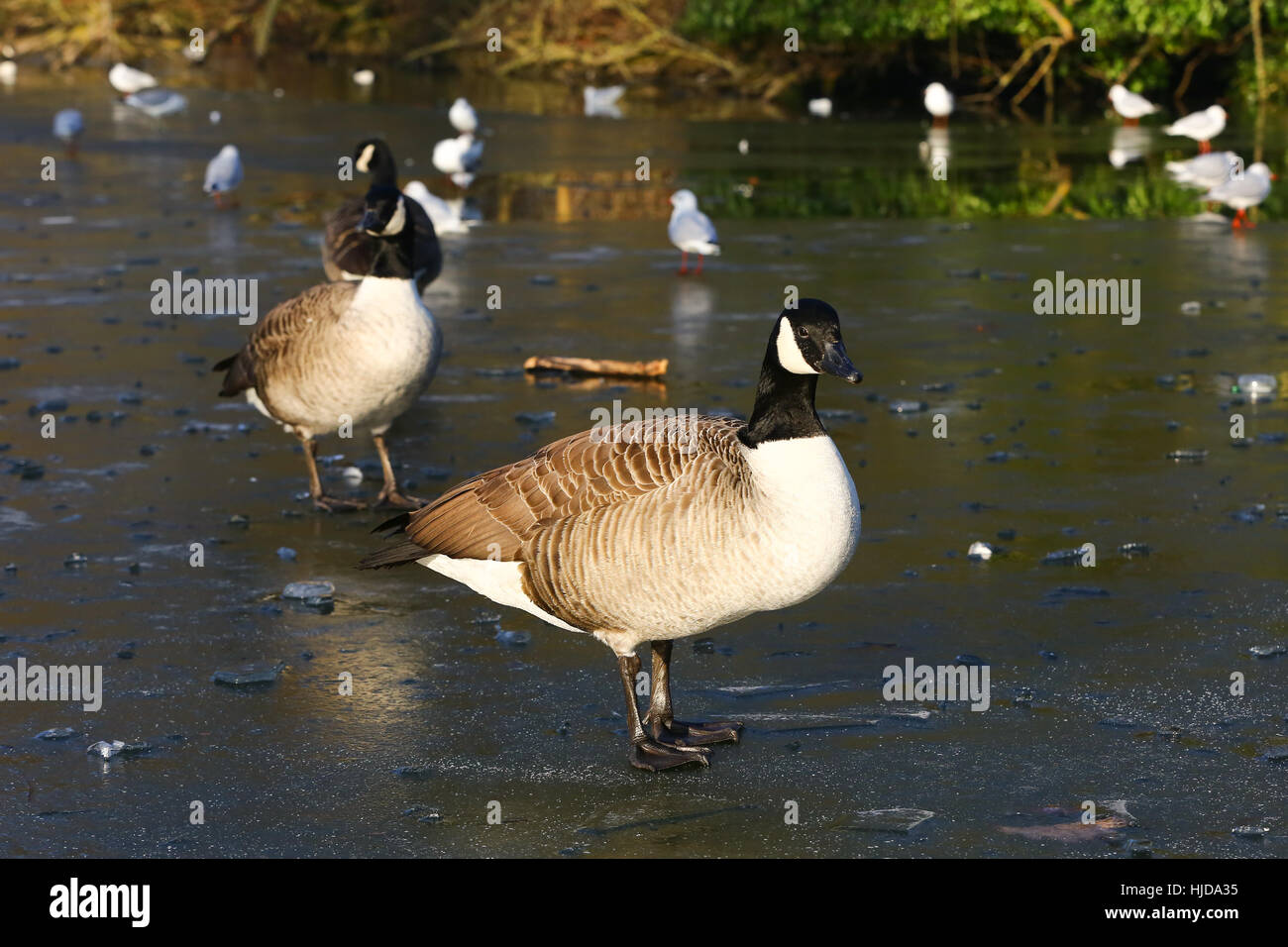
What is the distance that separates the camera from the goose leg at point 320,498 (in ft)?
31.8

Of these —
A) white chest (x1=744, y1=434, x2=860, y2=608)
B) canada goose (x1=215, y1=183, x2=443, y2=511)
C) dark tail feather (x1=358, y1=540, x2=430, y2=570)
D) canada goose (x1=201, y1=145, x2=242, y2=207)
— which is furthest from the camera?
canada goose (x1=201, y1=145, x2=242, y2=207)

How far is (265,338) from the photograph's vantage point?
1004cm

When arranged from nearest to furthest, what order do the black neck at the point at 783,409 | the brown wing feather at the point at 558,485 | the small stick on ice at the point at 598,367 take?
the black neck at the point at 783,409
the brown wing feather at the point at 558,485
the small stick on ice at the point at 598,367

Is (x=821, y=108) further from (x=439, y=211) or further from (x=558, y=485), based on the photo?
(x=558, y=485)

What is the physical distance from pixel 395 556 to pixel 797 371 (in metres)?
1.89

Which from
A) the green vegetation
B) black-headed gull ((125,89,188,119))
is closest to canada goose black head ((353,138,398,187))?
black-headed gull ((125,89,188,119))

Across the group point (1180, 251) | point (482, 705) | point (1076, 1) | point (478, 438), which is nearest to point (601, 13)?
point (1076, 1)

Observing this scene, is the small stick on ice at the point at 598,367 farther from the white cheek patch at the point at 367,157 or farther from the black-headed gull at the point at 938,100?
the black-headed gull at the point at 938,100

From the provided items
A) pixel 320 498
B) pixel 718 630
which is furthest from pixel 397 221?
pixel 718 630

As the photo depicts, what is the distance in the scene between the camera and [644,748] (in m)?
6.38

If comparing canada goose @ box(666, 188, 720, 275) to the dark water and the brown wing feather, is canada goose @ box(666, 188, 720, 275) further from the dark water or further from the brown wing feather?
the brown wing feather

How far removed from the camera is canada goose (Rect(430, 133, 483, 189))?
74.1 feet

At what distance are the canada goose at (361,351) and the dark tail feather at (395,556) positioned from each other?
2.68 m

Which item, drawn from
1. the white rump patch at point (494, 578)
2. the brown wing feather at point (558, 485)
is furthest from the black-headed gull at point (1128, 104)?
the white rump patch at point (494, 578)
